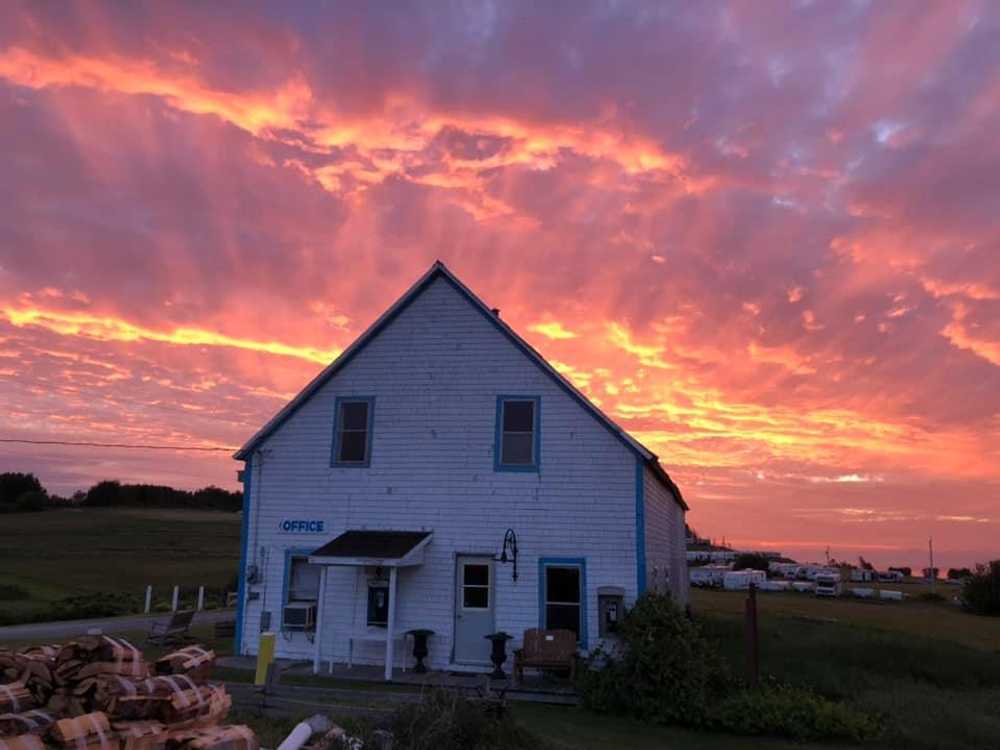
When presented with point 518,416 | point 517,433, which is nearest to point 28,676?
point 517,433

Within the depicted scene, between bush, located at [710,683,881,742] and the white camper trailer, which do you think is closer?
bush, located at [710,683,881,742]

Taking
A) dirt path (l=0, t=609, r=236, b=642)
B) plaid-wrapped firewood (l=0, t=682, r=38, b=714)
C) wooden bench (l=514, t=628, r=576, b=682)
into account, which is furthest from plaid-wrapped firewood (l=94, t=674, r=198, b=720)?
dirt path (l=0, t=609, r=236, b=642)

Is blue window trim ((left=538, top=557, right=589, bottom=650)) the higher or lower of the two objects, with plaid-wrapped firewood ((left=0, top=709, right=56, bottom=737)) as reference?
higher

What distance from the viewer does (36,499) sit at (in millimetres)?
114375

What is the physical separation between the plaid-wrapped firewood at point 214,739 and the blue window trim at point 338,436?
33.9 ft

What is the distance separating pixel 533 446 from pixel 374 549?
13.2 feet

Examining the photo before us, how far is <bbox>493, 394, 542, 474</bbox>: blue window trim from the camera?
1728cm

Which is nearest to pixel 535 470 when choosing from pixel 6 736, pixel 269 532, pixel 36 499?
pixel 269 532

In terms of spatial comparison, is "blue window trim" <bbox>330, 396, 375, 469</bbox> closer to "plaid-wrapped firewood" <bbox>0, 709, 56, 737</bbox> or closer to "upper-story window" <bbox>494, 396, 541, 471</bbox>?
"upper-story window" <bbox>494, 396, 541, 471</bbox>

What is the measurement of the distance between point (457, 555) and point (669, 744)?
680cm

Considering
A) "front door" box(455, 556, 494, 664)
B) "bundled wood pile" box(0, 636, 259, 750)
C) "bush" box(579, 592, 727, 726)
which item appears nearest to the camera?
"bundled wood pile" box(0, 636, 259, 750)

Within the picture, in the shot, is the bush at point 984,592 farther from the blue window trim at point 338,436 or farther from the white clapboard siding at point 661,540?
the blue window trim at point 338,436

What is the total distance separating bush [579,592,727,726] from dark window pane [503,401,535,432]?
15.9 ft

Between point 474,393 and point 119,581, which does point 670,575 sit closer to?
point 474,393
